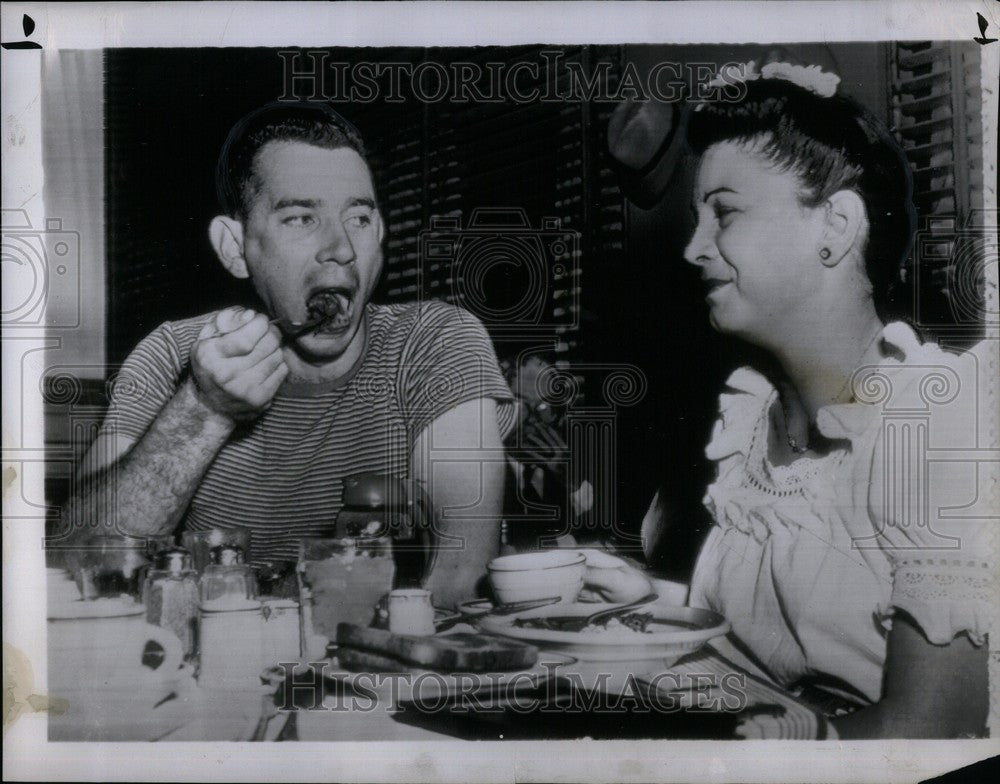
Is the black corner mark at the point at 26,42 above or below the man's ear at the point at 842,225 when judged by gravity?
above

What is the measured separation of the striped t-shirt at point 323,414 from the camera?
313 cm

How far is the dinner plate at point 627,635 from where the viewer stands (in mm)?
3066

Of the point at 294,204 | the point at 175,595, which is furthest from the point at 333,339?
the point at 175,595

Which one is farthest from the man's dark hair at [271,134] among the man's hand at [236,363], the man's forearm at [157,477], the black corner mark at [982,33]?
the black corner mark at [982,33]

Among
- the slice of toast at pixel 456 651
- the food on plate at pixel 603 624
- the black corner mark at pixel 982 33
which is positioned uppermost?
the black corner mark at pixel 982 33

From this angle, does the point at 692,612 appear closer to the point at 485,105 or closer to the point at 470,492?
the point at 470,492

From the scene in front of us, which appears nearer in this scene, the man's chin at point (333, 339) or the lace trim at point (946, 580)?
the lace trim at point (946, 580)

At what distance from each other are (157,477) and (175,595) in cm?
40

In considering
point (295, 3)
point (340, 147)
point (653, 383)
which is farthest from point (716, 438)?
point (295, 3)

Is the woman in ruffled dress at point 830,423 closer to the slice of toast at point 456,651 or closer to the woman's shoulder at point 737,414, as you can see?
the woman's shoulder at point 737,414

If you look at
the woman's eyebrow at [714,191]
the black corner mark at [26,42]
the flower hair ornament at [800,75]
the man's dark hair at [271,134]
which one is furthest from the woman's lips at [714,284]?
the black corner mark at [26,42]

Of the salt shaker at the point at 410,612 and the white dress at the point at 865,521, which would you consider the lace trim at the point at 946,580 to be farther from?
the salt shaker at the point at 410,612

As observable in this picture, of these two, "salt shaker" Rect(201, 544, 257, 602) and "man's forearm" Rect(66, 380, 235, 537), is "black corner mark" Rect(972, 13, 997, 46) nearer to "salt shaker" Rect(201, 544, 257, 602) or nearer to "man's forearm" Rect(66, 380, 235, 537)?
"man's forearm" Rect(66, 380, 235, 537)

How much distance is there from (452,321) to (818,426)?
1258mm
